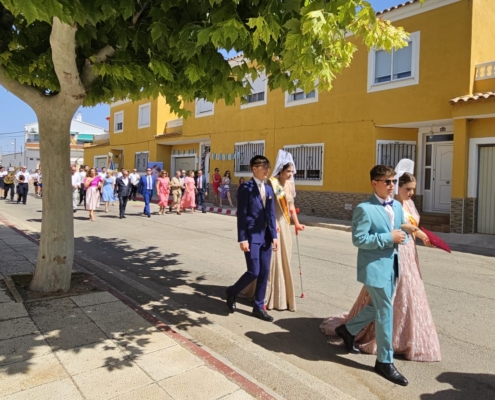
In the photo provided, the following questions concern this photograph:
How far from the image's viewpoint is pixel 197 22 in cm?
392

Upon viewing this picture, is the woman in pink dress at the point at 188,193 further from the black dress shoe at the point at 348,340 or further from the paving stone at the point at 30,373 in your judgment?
the paving stone at the point at 30,373

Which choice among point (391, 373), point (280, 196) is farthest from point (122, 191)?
point (391, 373)

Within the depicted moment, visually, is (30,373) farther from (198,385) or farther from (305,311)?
(305,311)

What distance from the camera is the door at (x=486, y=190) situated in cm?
1170

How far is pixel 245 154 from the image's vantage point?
19828mm

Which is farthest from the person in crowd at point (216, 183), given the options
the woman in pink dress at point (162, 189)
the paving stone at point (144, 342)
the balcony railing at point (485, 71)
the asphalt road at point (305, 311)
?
the paving stone at point (144, 342)

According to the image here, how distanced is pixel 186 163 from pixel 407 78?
50.7 ft

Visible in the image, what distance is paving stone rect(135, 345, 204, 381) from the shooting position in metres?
3.25

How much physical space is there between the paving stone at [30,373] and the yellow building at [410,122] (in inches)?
455

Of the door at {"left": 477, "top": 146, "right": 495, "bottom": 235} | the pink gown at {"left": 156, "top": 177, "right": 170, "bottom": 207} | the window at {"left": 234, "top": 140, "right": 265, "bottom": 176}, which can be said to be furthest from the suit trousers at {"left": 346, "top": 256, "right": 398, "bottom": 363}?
the window at {"left": 234, "top": 140, "right": 265, "bottom": 176}

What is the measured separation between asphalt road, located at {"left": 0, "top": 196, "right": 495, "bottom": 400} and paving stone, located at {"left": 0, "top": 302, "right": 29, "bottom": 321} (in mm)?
1300

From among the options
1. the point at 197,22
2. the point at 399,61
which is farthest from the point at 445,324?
the point at 399,61

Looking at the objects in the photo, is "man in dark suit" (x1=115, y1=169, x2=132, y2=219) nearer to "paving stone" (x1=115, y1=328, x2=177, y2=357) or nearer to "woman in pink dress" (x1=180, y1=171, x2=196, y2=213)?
"woman in pink dress" (x1=180, y1=171, x2=196, y2=213)

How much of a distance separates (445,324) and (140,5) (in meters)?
4.77
